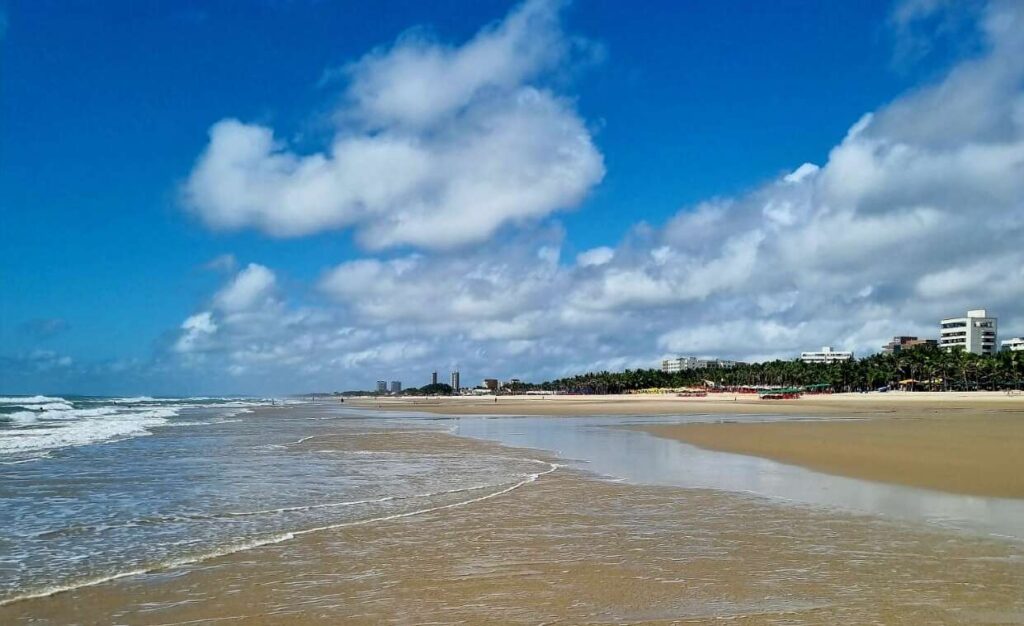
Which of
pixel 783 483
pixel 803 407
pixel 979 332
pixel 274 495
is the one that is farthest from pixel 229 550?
pixel 979 332

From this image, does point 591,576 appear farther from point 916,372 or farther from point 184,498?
point 916,372

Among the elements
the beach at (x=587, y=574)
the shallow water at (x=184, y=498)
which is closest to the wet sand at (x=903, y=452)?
the beach at (x=587, y=574)

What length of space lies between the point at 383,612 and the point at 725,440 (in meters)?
23.0

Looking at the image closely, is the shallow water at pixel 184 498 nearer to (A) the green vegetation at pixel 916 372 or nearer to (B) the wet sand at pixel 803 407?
(B) the wet sand at pixel 803 407

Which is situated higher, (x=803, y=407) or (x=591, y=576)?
(x=591, y=576)

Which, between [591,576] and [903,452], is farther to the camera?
[903,452]

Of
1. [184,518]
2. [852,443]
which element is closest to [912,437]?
[852,443]

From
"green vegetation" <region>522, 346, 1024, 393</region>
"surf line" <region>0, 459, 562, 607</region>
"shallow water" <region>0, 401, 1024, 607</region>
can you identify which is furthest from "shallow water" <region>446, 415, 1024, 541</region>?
"green vegetation" <region>522, 346, 1024, 393</region>

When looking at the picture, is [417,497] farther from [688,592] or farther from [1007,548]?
[1007,548]

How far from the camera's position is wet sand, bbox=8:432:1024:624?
264 inches

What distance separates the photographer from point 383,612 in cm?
680

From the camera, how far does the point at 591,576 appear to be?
7.94m

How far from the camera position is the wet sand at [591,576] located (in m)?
6.70

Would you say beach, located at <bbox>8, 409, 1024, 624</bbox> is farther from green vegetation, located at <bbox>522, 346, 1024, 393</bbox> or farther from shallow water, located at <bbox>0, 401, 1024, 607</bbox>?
green vegetation, located at <bbox>522, 346, 1024, 393</bbox>
